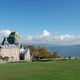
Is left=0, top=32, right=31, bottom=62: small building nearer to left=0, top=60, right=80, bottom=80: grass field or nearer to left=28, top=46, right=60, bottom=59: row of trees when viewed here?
left=28, top=46, right=60, bottom=59: row of trees

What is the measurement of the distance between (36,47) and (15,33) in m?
34.8

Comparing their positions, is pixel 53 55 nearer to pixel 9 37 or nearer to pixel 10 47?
pixel 10 47

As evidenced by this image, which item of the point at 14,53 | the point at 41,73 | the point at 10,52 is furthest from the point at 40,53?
the point at 41,73

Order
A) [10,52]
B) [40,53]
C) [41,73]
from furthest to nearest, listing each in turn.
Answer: [10,52] → [40,53] → [41,73]

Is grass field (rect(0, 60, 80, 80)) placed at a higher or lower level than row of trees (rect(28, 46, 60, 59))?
lower

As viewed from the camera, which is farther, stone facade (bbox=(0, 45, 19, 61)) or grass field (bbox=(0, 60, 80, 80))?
stone facade (bbox=(0, 45, 19, 61))

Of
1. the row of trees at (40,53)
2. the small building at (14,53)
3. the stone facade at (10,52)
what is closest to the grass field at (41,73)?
the row of trees at (40,53)

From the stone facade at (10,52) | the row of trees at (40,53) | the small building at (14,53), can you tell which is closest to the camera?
the row of trees at (40,53)

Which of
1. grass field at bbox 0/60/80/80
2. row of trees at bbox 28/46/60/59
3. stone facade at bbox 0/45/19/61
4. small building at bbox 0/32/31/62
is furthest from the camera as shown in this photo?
stone facade at bbox 0/45/19/61

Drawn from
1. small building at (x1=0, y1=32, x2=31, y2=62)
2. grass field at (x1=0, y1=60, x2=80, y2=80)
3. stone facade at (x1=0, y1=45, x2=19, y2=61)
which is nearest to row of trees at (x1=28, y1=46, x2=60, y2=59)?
small building at (x1=0, y1=32, x2=31, y2=62)

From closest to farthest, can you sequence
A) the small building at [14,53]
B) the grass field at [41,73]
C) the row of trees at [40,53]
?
1. the grass field at [41,73]
2. the row of trees at [40,53]
3. the small building at [14,53]

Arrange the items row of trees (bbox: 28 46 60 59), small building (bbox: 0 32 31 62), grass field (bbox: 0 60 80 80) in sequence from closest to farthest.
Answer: grass field (bbox: 0 60 80 80) < row of trees (bbox: 28 46 60 59) < small building (bbox: 0 32 31 62)

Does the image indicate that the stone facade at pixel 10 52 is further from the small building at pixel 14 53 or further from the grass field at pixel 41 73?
the grass field at pixel 41 73

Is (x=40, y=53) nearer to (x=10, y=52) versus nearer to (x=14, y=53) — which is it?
(x=14, y=53)
